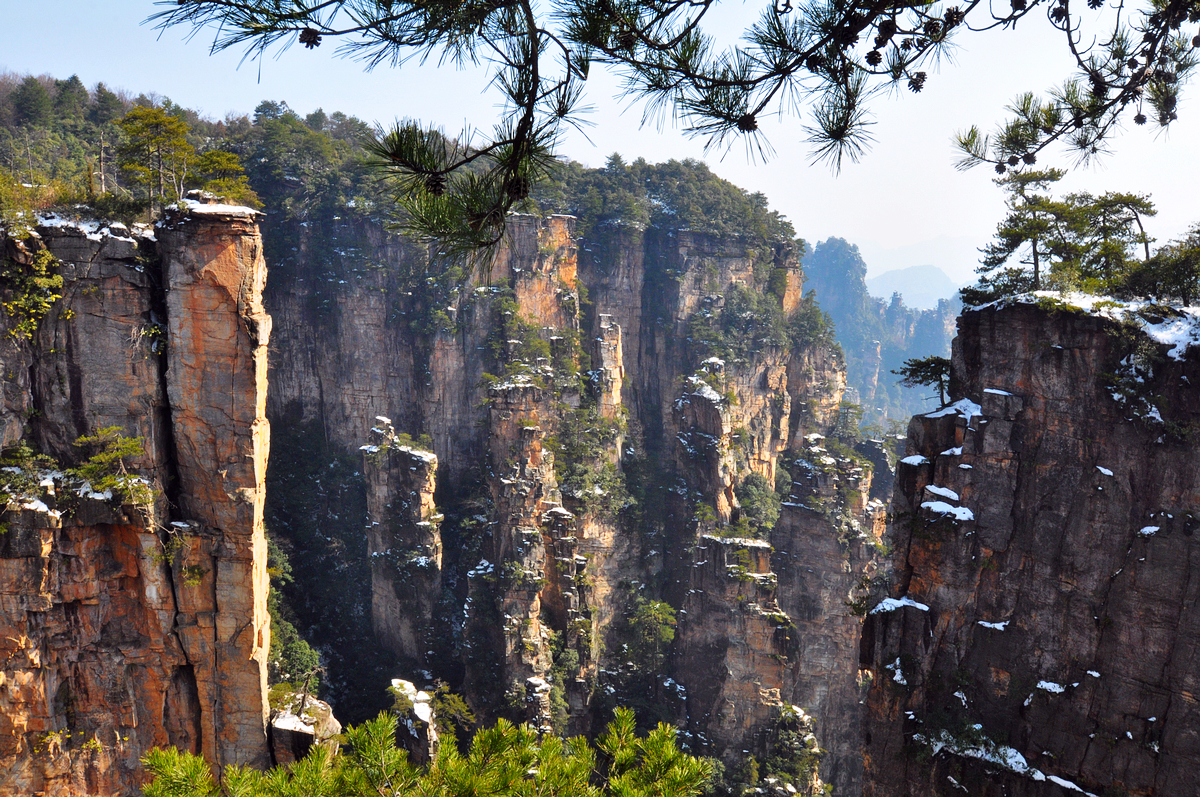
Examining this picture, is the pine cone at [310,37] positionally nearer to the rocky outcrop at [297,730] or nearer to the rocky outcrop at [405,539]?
the rocky outcrop at [297,730]

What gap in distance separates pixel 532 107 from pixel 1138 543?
1173 cm

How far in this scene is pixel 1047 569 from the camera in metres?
11.6

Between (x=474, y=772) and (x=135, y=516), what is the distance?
9.21m

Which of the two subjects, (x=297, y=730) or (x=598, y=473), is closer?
(x=297, y=730)

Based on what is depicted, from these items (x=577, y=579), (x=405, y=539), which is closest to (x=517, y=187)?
(x=577, y=579)

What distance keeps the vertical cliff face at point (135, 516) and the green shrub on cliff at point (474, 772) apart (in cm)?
761

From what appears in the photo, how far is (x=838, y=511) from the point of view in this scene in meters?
27.5

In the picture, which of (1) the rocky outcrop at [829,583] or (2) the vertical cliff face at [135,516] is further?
(1) the rocky outcrop at [829,583]

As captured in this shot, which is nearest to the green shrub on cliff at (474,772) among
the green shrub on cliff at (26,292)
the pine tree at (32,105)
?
the green shrub on cliff at (26,292)

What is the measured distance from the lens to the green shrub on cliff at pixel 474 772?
4895 millimetres

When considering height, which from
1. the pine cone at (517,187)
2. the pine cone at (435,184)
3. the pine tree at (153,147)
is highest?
the pine tree at (153,147)

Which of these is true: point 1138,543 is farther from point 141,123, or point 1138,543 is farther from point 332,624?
point 332,624

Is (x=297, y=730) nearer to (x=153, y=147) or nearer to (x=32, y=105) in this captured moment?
(x=153, y=147)

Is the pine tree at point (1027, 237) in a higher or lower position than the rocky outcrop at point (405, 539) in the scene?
higher
